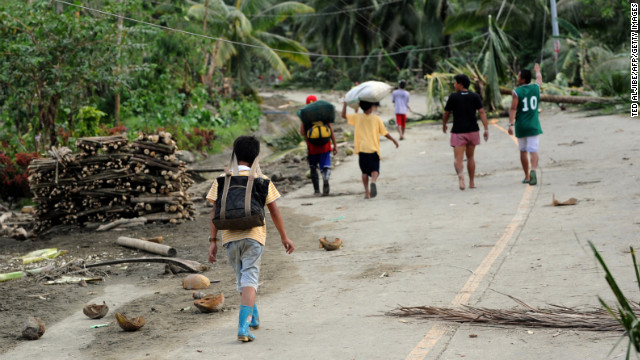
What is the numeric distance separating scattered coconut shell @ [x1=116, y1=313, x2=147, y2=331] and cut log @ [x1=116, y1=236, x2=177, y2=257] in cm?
348

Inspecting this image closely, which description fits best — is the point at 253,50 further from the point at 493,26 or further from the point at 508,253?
the point at 508,253

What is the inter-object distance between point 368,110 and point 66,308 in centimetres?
700

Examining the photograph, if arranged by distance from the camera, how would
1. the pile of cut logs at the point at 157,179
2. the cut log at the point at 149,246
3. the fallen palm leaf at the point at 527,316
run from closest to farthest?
1. the fallen palm leaf at the point at 527,316
2. the cut log at the point at 149,246
3. the pile of cut logs at the point at 157,179

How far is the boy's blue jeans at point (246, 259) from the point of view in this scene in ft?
19.1

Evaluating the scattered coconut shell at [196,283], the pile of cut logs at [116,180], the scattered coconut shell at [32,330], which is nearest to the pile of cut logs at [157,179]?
the pile of cut logs at [116,180]

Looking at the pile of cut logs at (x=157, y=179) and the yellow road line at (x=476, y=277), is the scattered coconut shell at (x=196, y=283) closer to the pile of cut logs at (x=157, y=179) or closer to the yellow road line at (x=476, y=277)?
the yellow road line at (x=476, y=277)

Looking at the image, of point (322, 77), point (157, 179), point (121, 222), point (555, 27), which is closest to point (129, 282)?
point (121, 222)

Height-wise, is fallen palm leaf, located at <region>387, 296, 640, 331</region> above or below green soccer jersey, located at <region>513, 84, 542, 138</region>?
below

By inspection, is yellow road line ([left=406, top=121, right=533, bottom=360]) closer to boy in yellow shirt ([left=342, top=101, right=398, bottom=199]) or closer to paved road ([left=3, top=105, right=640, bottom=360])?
paved road ([left=3, top=105, right=640, bottom=360])

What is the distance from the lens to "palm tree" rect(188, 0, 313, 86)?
1551 inches

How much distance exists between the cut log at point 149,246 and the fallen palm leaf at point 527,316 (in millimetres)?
4523

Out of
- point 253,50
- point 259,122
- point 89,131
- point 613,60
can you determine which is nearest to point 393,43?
point 253,50

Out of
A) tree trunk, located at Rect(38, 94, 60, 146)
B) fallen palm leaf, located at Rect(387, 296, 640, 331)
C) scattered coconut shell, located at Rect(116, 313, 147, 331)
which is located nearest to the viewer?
fallen palm leaf, located at Rect(387, 296, 640, 331)

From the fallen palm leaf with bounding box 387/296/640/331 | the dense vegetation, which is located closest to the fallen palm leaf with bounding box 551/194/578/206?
the fallen palm leaf with bounding box 387/296/640/331
